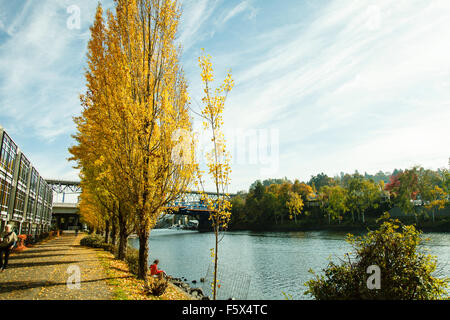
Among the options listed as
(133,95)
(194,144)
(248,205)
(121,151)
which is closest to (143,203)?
(121,151)

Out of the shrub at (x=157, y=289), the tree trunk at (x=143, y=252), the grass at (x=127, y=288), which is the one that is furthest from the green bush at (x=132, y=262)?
the shrub at (x=157, y=289)

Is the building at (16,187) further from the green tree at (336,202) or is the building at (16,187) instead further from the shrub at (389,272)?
the green tree at (336,202)

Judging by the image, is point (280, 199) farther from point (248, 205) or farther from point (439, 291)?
point (439, 291)

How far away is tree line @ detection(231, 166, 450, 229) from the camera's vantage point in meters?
55.3

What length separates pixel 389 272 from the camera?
611 cm

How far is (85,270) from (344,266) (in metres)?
12.2

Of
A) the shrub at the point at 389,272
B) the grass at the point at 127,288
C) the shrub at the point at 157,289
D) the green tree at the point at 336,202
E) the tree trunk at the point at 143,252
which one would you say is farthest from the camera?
the green tree at the point at 336,202

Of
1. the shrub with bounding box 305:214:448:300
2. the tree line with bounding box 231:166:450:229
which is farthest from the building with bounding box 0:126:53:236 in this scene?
the tree line with bounding box 231:166:450:229

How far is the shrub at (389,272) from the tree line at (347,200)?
186ft

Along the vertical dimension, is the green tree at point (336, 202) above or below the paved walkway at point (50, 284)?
above

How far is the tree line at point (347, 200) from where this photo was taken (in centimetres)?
5528

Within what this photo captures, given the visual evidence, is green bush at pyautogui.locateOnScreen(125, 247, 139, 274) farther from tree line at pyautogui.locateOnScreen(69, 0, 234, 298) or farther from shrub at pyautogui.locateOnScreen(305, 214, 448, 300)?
shrub at pyautogui.locateOnScreen(305, 214, 448, 300)

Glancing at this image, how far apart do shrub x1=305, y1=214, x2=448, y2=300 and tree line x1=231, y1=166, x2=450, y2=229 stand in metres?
56.8
